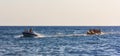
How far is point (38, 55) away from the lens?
3928cm

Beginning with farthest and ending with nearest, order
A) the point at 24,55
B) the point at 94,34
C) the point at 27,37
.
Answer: the point at 94,34, the point at 27,37, the point at 24,55

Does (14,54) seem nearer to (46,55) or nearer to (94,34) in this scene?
(46,55)

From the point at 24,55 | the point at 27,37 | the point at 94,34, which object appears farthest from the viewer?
the point at 94,34

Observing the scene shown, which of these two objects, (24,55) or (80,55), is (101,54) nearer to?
(80,55)

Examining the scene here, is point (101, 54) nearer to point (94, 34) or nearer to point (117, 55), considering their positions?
point (117, 55)

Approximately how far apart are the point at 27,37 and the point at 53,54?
35643 millimetres

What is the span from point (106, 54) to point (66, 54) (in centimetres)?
440

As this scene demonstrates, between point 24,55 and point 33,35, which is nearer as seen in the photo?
point 24,55

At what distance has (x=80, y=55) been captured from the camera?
4031 centimetres

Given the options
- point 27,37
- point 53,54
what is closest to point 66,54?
point 53,54

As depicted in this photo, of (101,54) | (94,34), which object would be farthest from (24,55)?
(94,34)

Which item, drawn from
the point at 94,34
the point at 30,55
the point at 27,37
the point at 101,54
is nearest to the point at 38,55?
the point at 30,55

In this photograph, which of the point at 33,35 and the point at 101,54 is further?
the point at 33,35

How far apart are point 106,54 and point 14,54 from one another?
9981mm
